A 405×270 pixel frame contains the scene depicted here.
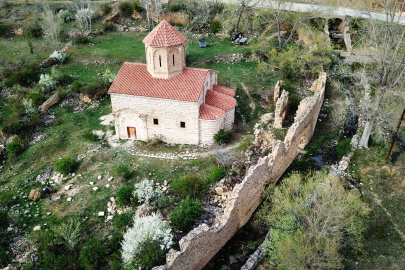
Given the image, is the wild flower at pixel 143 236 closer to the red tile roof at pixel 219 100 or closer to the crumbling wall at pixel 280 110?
the red tile roof at pixel 219 100

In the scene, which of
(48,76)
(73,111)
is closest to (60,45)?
(48,76)

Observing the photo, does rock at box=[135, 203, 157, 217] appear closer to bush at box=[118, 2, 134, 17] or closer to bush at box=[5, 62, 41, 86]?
bush at box=[5, 62, 41, 86]

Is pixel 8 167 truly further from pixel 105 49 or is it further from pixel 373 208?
pixel 373 208

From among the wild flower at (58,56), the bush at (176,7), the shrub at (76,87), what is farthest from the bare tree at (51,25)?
the bush at (176,7)

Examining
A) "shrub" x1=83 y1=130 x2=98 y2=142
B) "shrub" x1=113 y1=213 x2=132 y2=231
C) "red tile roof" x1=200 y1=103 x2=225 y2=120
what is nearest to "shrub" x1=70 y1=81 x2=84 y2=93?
"shrub" x1=83 y1=130 x2=98 y2=142

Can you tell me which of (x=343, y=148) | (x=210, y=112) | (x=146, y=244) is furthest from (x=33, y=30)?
(x=343, y=148)

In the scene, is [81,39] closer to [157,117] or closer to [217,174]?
[157,117]
